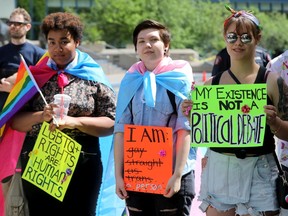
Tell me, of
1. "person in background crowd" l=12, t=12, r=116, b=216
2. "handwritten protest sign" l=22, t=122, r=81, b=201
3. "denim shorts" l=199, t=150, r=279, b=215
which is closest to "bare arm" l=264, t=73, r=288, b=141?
"denim shorts" l=199, t=150, r=279, b=215

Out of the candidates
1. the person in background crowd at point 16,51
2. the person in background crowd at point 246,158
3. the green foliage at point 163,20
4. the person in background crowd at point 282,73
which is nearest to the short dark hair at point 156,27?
the person in background crowd at point 246,158

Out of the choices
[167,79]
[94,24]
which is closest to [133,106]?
[167,79]

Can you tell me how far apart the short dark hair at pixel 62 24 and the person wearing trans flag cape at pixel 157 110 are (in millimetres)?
473

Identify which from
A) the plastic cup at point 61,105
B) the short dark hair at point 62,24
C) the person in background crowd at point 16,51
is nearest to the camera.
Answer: the plastic cup at point 61,105

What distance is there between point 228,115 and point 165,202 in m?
0.73

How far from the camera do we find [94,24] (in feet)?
155

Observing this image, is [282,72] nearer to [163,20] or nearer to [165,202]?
[165,202]

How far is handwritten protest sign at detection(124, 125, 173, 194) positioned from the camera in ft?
14.4

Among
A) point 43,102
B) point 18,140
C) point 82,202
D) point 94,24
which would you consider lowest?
point 82,202

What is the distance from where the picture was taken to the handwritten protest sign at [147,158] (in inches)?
172

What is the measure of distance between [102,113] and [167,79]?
2.15 ft

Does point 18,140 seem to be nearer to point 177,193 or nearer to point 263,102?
point 177,193

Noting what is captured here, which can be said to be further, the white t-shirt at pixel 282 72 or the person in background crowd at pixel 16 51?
the person in background crowd at pixel 16 51

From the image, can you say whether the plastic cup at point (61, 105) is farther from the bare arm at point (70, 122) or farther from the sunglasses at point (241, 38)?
the sunglasses at point (241, 38)
